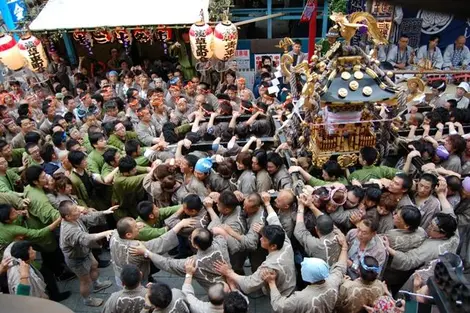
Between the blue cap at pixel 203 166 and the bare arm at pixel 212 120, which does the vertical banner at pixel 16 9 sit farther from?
the blue cap at pixel 203 166

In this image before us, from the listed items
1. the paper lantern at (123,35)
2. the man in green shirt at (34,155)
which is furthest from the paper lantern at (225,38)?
the man in green shirt at (34,155)

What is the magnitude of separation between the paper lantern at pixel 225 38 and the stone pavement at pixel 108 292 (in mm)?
5665

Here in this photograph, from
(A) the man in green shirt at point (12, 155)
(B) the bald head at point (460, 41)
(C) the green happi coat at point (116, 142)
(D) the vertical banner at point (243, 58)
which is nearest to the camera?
(A) the man in green shirt at point (12, 155)

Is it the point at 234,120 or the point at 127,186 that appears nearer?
the point at 127,186

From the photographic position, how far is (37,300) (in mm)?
2318

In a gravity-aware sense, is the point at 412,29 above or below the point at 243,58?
above

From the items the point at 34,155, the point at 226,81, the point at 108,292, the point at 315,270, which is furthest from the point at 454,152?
the point at 34,155

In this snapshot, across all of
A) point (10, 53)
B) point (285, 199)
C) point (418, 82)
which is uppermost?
point (418, 82)

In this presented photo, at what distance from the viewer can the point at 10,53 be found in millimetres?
10453

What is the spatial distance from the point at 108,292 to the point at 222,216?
8.36 ft

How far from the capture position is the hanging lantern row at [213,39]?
10.1 meters

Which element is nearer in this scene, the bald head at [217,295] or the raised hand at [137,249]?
the bald head at [217,295]

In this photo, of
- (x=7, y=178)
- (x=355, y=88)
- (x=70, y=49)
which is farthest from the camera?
(x=70, y=49)

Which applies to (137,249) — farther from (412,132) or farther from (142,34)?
(142,34)
